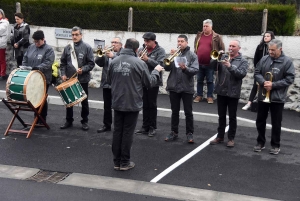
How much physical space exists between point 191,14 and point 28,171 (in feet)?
22.4

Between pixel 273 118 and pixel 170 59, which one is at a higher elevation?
pixel 170 59

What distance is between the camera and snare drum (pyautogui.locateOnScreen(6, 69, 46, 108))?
939cm

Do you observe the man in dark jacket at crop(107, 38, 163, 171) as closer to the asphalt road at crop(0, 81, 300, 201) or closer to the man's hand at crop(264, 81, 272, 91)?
the asphalt road at crop(0, 81, 300, 201)

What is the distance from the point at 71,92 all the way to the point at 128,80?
216 cm

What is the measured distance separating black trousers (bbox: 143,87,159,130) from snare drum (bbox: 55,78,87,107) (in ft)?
3.80

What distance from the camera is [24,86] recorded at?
9.34 metres

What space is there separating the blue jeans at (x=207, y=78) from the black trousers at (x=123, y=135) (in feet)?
15.2

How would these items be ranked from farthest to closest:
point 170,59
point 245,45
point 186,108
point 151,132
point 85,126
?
point 245,45 < point 85,126 < point 151,132 < point 186,108 < point 170,59

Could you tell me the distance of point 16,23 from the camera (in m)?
14.4

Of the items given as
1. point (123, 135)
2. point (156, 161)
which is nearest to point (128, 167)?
point (123, 135)

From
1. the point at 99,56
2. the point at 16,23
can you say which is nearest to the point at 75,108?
the point at 99,56

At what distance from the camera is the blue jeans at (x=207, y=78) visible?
1238 centimetres

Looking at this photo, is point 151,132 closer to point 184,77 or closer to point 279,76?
point 184,77

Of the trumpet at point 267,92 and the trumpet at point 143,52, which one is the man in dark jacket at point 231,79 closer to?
the trumpet at point 267,92
